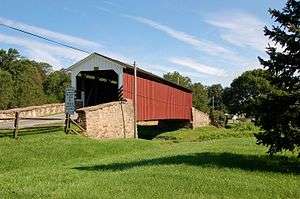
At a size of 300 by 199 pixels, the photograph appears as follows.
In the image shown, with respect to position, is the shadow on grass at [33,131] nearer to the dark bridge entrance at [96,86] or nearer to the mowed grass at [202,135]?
the dark bridge entrance at [96,86]

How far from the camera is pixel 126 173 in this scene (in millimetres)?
13961

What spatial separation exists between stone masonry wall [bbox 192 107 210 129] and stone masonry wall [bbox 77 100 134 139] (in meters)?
22.6

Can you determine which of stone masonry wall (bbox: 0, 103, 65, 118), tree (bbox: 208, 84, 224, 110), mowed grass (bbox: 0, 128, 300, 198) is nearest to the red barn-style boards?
stone masonry wall (bbox: 0, 103, 65, 118)

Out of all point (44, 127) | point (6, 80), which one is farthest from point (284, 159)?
point (6, 80)

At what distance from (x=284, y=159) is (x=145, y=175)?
6059 millimetres

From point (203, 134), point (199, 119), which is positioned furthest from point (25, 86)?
point (203, 134)

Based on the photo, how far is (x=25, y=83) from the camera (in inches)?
3238

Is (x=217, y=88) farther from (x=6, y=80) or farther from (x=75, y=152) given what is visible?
(x=75, y=152)

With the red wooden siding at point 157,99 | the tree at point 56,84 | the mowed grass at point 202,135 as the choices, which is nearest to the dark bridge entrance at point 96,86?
the red wooden siding at point 157,99

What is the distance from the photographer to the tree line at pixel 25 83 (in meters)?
76.4

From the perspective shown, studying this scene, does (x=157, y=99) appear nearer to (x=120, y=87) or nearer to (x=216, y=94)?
(x=120, y=87)

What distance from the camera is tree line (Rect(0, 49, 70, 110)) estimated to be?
76.4 meters

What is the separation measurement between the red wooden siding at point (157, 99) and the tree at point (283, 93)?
Result: 69.0 feet

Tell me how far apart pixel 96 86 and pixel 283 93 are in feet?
90.8
